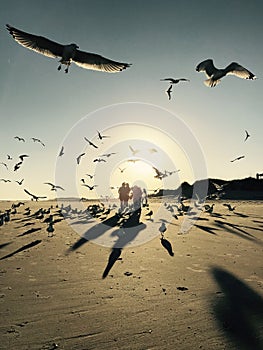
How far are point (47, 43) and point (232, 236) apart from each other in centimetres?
A: 862

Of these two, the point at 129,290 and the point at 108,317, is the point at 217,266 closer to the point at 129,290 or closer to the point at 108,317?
the point at 129,290

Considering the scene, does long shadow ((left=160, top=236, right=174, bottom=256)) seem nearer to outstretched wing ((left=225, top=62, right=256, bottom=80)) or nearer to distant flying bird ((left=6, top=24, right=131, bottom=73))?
distant flying bird ((left=6, top=24, right=131, bottom=73))

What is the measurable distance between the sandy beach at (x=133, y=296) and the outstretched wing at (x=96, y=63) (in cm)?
570

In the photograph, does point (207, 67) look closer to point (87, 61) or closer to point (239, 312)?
point (87, 61)

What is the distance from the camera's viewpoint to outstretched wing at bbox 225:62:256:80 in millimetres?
12844

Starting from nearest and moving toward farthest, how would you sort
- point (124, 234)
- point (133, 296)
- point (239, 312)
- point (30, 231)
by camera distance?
1. point (239, 312)
2. point (133, 296)
3. point (124, 234)
4. point (30, 231)

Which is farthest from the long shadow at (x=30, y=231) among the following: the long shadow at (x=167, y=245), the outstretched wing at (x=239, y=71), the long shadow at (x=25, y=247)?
the outstretched wing at (x=239, y=71)

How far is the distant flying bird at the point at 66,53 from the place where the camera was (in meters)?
11.4

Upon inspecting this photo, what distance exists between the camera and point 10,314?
223 inches

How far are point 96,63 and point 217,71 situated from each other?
13.7 feet

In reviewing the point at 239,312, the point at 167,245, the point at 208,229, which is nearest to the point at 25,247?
the point at 167,245

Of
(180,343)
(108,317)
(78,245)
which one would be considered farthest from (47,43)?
(180,343)

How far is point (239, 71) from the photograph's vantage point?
42.3ft

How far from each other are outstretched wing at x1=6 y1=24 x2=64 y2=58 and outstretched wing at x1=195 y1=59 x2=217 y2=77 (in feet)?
15.2
